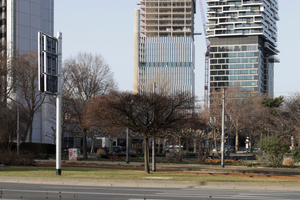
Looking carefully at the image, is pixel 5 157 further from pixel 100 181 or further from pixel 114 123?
pixel 100 181

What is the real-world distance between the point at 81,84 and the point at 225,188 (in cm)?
3321

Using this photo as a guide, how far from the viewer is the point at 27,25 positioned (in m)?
88.2

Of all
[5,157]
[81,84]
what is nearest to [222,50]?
[81,84]

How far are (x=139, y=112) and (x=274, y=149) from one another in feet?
59.4

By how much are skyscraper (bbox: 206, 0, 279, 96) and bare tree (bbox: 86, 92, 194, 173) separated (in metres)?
154

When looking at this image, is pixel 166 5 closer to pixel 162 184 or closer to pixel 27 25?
pixel 27 25

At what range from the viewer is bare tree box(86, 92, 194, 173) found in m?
25.8

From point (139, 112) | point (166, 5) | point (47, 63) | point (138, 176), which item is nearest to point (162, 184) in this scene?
point (138, 176)

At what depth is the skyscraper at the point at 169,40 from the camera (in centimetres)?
16825

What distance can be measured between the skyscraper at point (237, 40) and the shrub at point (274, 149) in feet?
457

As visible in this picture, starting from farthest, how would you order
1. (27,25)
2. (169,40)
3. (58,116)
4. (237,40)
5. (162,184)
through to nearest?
(237,40), (169,40), (27,25), (58,116), (162,184)

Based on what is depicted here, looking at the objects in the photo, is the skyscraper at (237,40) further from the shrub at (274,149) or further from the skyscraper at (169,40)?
the shrub at (274,149)

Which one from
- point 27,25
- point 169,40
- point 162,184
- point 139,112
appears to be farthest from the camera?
point 169,40

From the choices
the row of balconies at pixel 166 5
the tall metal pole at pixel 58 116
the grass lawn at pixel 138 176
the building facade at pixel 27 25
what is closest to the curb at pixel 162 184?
the grass lawn at pixel 138 176
